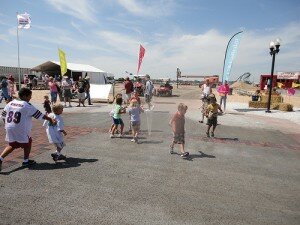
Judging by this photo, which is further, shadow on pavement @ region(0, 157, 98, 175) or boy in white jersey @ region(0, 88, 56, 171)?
shadow on pavement @ region(0, 157, 98, 175)

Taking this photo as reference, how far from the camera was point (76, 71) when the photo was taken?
34.6 m

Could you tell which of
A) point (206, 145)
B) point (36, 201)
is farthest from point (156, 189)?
point (206, 145)

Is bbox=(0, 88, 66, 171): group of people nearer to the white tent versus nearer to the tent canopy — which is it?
the white tent

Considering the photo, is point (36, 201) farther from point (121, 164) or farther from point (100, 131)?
point (100, 131)

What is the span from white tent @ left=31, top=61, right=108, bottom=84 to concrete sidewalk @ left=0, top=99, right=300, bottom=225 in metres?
28.9

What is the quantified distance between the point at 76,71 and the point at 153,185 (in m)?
31.7

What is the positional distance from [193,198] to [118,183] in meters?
1.38

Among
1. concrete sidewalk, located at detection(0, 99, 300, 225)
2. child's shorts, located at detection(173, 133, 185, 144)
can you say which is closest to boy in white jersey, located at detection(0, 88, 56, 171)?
concrete sidewalk, located at detection(0, 99, 300, 225)

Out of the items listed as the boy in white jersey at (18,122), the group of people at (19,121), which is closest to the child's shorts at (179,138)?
the group of people at (19,121)

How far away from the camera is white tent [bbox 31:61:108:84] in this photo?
35656mm

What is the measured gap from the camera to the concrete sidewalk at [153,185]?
3.88 m

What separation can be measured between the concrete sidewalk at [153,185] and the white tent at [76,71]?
28901mm

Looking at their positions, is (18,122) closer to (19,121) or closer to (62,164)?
(19,121)

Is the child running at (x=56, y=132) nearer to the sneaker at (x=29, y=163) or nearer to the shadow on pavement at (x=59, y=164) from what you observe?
the shadow on pavement at (x=59, y=164)
